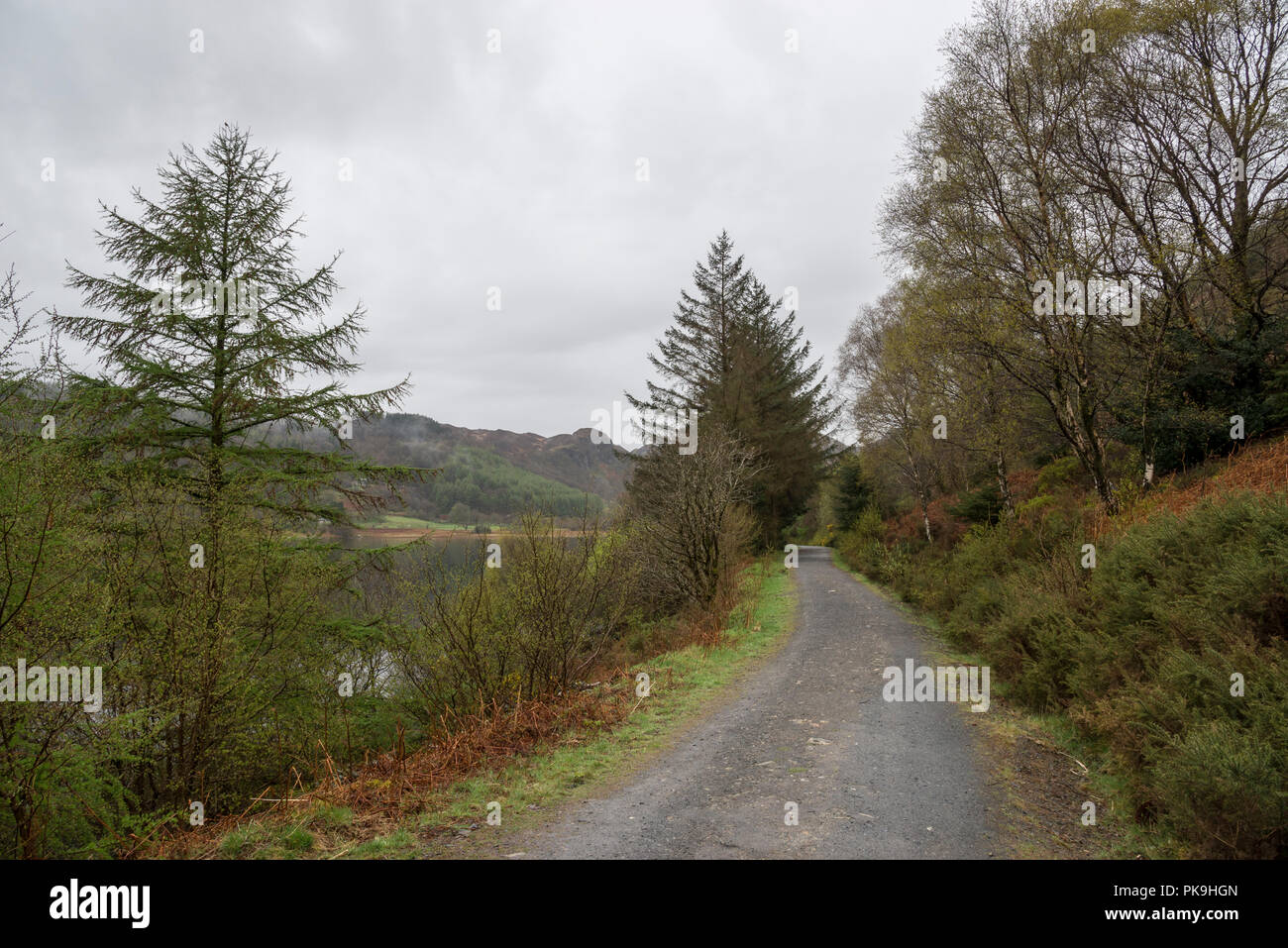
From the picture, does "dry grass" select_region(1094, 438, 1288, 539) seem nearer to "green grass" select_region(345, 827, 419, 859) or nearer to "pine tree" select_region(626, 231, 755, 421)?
"green grass" select_region(345, 827, 419, 859)

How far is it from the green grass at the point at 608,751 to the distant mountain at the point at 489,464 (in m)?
3.07

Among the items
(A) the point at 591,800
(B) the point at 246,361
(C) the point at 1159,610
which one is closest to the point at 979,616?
(C) the point at 1159,610

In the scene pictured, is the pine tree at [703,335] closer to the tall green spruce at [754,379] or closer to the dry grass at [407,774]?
the tall green spruce at [754,379]

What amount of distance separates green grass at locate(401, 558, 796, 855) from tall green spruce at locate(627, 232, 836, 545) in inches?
685

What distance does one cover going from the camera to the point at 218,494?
7.30 metres

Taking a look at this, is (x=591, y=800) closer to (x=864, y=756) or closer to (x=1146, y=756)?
(x=864, y=756)

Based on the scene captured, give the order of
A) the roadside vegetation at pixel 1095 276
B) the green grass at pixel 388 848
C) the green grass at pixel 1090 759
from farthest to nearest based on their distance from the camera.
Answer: the roadside vegetation at pixel 1095 276, the green grass at pixel 1090 759, the green grass at pixel 388 848

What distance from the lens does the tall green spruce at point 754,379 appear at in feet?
93.6

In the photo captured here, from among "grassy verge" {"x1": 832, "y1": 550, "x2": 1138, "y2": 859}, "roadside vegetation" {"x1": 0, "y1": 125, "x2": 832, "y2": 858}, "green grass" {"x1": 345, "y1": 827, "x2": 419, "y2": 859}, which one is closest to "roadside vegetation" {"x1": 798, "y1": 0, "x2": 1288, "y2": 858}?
"grassy verge" {"x1": 832, "y1": 550, "x2": 1138, "y2": 859}

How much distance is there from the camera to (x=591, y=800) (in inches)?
207

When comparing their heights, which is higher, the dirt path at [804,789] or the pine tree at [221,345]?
the pine tree at [221,345]

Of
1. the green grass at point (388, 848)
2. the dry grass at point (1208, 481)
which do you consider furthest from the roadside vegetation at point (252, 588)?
the dry grass at point (1208, 481)

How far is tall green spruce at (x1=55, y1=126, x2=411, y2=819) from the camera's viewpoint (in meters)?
5.32
